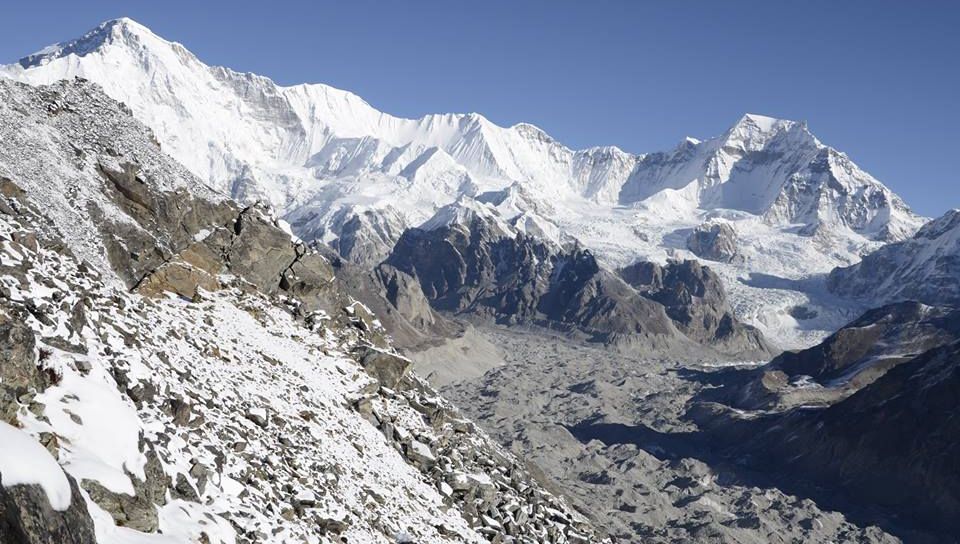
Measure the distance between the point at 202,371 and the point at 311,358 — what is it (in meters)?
8.65

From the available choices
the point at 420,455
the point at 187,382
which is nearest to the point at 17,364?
the point at 187,382

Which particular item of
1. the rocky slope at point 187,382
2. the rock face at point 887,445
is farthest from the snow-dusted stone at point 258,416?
the rock face at point 887,445

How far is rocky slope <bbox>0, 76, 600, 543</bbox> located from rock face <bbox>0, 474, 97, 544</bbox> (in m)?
0.03

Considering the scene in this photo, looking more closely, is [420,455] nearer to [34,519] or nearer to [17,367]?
→ [17,367]

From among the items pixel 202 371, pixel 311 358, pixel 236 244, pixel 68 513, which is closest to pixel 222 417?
pixel 202 371

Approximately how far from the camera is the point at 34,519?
40.7 feet

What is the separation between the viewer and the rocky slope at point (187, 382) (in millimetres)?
17984

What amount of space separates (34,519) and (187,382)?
1430 centimetres

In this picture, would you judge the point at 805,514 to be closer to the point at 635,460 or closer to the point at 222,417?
the point at 635,460

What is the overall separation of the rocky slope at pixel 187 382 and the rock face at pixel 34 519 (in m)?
0.03

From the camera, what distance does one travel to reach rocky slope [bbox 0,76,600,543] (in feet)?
59.0

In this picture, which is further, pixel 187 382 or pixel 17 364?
pixel 187 382

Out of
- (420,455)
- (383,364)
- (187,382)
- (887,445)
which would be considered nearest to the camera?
(187,382)

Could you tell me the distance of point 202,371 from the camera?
28609mm
